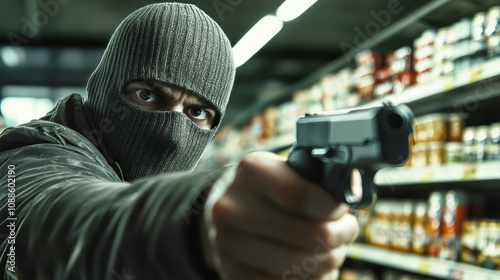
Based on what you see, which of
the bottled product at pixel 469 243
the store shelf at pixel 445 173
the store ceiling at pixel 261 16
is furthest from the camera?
the store ceiling at pixel 261 16

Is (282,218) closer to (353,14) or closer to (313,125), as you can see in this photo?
(313,125)

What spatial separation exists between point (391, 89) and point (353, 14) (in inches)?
77.8

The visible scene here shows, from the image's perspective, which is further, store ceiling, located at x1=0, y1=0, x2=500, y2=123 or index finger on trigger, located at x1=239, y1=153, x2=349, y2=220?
store ceiling, located at x1=0, y1=0, x2=500, y2=123

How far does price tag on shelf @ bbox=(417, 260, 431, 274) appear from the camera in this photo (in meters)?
2.47

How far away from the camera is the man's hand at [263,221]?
1.78 ft

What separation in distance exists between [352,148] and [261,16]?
438 centimetres

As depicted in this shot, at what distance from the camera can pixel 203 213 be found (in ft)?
1.89

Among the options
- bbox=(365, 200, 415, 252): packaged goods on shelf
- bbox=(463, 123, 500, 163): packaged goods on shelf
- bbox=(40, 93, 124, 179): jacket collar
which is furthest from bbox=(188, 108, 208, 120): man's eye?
bbox=(365, 200, 415, 252): packaged goods on shelf

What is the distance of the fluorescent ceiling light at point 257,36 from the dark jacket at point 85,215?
3.53 meters

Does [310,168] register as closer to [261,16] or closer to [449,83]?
[449,83]

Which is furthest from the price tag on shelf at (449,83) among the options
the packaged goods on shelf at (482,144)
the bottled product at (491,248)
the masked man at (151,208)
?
the masked man at (151,208)

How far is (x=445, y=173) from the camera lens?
239 centimetres

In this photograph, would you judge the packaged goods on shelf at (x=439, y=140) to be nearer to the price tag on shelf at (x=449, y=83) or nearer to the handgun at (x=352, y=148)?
the price tag on shelf at (x=449, y=83)

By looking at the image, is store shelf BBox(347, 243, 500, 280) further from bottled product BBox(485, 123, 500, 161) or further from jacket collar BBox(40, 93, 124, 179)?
jacket collar BBox(40, 93, 124, 179)
